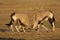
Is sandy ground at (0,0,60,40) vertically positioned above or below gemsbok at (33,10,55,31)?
above

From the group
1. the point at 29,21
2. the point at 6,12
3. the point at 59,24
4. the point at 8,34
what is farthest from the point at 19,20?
the point at 6,12

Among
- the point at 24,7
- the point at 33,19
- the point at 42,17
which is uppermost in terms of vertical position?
the point at 24,7

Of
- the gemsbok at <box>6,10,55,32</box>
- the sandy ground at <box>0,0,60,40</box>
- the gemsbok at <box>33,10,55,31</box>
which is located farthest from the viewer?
the sandy ground at <box>0,0,60,40</box>

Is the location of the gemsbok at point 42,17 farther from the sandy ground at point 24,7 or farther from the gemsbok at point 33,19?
the sandy ground at point 24,7

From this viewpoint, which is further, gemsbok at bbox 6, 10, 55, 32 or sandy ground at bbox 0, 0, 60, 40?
sandy ground at bbox 0, 0, 60, 40

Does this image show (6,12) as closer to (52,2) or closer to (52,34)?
(52,2)

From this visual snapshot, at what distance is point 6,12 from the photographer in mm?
26141

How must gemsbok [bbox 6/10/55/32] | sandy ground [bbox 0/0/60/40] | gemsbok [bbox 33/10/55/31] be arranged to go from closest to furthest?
gemsbok [bbox 6/10/55/32]
gemsbok [bbox 33/10/55/31]
sandy ground [bbox 0/0/60/40]

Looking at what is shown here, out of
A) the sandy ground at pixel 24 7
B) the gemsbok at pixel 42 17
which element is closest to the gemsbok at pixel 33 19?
the gemsbok at pixel 42 17

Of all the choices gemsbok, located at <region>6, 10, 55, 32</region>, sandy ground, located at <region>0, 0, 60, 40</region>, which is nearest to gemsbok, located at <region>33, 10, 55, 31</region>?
gemsbok, located at <region>6, 10, 55, 32</region>

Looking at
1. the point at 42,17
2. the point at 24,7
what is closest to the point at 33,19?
the point at 42,17

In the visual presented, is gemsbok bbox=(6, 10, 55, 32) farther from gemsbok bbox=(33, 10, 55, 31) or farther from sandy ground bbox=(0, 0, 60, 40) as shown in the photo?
sandy ground bbox=(0, 0, 60, 40)

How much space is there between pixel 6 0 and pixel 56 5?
5.27m

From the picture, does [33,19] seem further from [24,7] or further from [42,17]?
[24,7]
